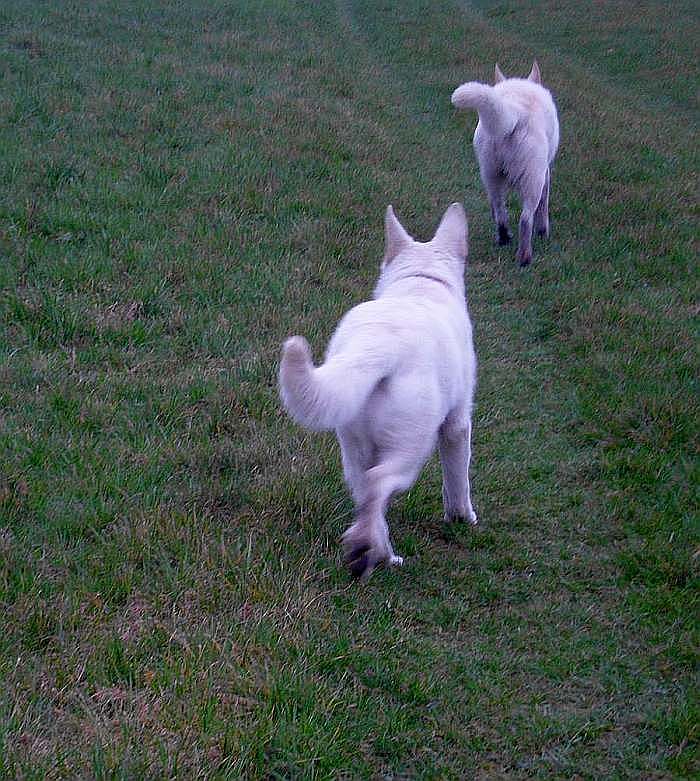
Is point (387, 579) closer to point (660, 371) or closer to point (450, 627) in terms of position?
point (450, 627)

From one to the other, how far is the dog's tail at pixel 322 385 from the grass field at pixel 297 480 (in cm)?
81

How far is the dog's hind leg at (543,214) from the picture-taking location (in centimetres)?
791

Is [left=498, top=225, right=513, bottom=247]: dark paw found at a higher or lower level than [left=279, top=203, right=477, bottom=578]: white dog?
higher

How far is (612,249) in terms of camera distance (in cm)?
757

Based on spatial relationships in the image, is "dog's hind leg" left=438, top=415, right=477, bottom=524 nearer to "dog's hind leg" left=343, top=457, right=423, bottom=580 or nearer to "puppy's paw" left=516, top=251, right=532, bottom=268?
"dog's hind leg" left=343, top=457, right=423, bottom=580

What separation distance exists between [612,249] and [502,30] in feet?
45.9

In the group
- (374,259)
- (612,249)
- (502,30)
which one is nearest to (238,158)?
(374,259)

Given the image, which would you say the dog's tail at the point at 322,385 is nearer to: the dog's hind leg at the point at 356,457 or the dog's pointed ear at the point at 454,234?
the dog's hind leg at the point at 356,457

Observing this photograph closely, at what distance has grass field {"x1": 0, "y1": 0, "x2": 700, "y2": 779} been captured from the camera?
2.81 meters

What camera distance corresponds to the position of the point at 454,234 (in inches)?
169

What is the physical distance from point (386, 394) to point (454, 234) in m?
1.45

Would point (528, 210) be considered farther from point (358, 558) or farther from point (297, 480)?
point (358, 558)

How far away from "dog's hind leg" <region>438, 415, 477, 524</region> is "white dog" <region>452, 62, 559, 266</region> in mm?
3729

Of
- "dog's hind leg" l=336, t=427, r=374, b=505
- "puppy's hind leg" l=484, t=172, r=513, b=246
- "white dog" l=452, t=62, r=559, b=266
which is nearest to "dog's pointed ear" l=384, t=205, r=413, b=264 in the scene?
"dog's hind leg" l=336, t=427, r=374, b=505
